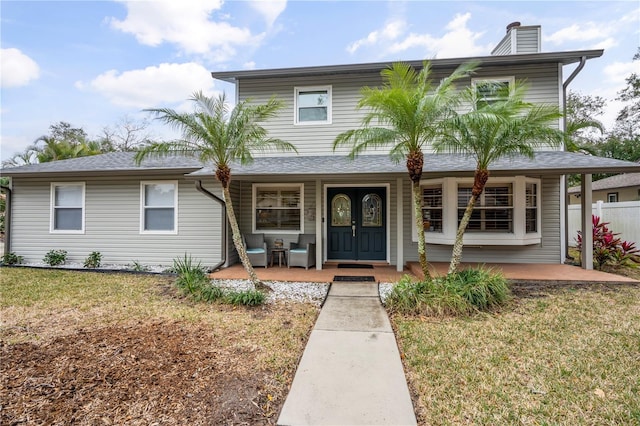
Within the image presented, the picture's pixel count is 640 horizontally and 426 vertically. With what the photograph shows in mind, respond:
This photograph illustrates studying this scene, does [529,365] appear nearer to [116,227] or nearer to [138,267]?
[138,267]

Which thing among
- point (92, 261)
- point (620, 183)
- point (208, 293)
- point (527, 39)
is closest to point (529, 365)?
point (208, 293)

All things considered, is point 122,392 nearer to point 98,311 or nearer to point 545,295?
point 98,311

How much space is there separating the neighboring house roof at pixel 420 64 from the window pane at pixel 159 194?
3527 mm

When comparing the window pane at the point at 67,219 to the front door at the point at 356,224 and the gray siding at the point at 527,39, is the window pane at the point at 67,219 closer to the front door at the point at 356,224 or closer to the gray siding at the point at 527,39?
the front door at the point at 356,224

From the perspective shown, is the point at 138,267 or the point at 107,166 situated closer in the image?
the point at 138,267

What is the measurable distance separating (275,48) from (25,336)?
12.9 meters

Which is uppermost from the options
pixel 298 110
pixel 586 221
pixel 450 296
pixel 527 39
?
pixel 527 39

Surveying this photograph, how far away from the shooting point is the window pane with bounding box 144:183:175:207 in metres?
8.40

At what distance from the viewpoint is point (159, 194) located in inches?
333

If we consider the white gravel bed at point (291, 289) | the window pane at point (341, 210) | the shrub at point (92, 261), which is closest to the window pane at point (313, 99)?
the window pane at point (341, 210)

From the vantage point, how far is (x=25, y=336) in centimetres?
391

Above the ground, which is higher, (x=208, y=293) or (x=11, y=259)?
(x=11, y=259)

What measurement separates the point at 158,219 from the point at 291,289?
4801mm

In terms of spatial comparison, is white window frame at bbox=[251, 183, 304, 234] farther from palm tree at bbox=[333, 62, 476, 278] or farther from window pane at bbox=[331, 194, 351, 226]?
palm tree at bbox=[333, 62, 476, 278]
